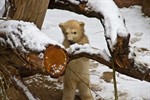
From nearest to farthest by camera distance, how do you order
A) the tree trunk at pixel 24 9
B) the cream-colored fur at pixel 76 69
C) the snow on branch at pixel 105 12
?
the snow on branch at pixel 105 12 < the tree trunk at pixel 24 9 < the cream-colored fur at pixel 76 69

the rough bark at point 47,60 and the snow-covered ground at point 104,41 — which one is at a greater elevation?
the rough bark at point 47,60

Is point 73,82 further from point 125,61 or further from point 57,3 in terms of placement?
point 125,61

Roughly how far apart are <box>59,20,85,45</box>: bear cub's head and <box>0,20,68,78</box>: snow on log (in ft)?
5.67

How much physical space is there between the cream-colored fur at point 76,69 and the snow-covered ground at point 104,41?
28 centimetres

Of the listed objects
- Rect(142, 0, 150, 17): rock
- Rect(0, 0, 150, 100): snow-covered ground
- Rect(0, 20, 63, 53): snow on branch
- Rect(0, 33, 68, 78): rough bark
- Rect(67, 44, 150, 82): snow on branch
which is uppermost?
Rect(0, 20, 63, 53): snow on branch

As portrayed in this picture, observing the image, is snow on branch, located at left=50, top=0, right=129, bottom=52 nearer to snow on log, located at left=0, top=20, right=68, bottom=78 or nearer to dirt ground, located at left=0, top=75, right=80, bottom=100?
snow on log, located at left=0, top=20, right=68, bottom=78

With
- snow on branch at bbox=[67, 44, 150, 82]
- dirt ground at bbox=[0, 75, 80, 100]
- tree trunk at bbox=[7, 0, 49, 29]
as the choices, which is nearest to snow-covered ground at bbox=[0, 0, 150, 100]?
dirt ground at bbox=[0, 75, 80, 100]

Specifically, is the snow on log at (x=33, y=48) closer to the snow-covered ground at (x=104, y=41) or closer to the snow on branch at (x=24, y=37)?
the snow on branch at (x=24, y=37)

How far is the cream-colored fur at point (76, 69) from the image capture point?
14.8 feet

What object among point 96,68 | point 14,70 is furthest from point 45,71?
point 96,68

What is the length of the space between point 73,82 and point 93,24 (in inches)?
132

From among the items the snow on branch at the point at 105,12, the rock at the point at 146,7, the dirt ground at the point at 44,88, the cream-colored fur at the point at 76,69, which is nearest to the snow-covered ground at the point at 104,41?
the rock at the point at 146,7

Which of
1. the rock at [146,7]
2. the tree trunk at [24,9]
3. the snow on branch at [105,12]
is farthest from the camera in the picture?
the rock at [146,7]

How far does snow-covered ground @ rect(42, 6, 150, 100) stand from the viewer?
203 inches
